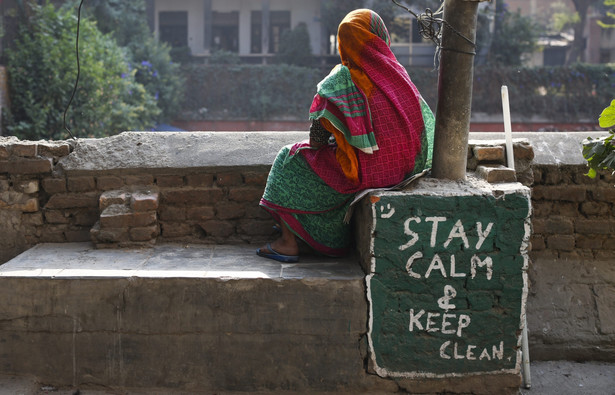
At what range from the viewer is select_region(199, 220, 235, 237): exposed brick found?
133 inches

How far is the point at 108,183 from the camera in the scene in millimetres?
3318

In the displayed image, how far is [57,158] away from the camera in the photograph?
3.34 meters

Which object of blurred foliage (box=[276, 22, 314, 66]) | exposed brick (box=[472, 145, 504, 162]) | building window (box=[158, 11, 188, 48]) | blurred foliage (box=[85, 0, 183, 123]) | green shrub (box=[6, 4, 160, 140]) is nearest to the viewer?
exposed brick (box=[472, 145, 504, 162])

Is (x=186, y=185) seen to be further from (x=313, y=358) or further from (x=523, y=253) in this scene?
(x=523, y=253)

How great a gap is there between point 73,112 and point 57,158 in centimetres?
874

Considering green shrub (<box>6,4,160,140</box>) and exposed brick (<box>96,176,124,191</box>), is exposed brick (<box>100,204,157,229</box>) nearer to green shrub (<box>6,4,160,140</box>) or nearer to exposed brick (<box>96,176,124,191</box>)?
exposed brick (<box>96,176,124,191</box>)

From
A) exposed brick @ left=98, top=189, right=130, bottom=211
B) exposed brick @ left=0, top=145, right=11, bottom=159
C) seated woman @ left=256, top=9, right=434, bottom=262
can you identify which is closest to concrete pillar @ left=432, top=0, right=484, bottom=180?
seated woman @ left=256, top=9, right=434, bottom=262

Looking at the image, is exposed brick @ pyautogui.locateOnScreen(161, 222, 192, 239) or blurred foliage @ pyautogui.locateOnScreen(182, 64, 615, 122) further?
blurred foliage @ pyautogui.locateOnScreen(182, 64, 615, 122)

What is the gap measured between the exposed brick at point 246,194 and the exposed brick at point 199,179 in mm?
125

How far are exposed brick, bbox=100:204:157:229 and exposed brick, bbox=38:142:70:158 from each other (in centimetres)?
42

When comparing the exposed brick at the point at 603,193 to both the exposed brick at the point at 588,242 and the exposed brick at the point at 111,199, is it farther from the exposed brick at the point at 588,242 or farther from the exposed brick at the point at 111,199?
the exposed brick at the point at 111,199

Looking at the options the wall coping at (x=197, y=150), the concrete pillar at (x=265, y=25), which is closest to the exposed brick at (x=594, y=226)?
the wall coping at (x=197, y=150)

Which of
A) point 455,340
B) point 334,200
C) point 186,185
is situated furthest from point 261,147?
point 455,340

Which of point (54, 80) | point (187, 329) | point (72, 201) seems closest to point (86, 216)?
→ point (72, 201)
